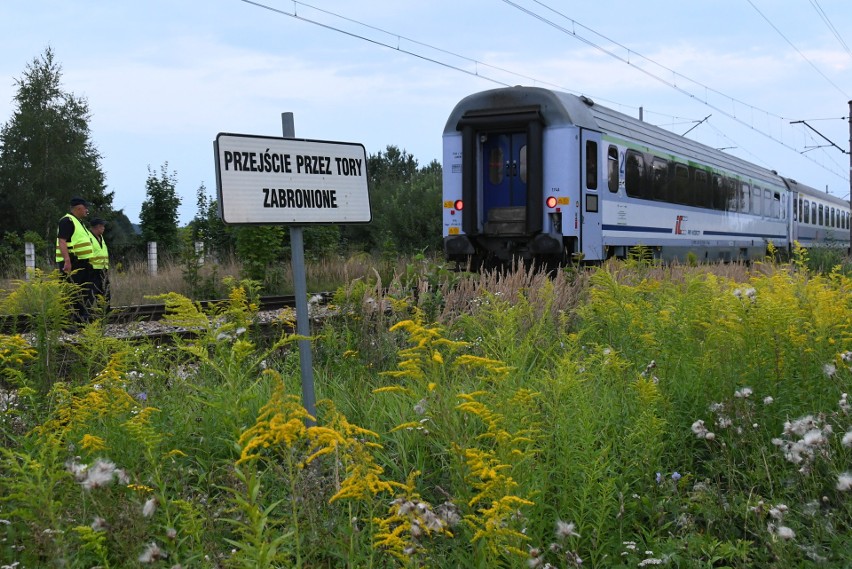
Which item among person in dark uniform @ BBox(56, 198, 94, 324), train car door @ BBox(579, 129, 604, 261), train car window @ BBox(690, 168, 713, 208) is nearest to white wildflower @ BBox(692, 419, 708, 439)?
person in dark uniform @ BBox(56, 198, 94, 324)

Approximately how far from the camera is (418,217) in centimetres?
2984

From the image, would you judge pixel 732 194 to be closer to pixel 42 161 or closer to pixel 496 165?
pixel 496 165

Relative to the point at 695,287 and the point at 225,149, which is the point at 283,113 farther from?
the point at 695,287

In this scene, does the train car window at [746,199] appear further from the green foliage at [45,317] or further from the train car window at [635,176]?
the green foliage at [45,317]

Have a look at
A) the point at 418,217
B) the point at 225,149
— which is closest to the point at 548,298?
the point at 225,149

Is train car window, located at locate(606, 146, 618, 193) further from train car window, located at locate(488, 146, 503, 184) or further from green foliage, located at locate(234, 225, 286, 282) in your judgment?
green foliage, located at locate(234, 225, 286, 282)

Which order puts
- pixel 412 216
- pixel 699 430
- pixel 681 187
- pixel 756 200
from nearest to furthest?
1. pixel 699 430
2. pixel 681 187
3. pixel 756 200
4. pixel 412 216

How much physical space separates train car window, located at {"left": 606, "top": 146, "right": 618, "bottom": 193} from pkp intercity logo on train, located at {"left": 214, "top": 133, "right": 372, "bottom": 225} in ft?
31.6

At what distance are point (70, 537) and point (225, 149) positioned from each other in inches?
68.9

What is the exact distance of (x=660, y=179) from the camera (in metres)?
15.4

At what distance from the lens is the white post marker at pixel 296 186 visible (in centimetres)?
361

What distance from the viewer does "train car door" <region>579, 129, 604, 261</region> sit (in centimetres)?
1249

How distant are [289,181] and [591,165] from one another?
952 cm

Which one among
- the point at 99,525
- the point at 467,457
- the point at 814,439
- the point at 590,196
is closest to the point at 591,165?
the point at 590,196
